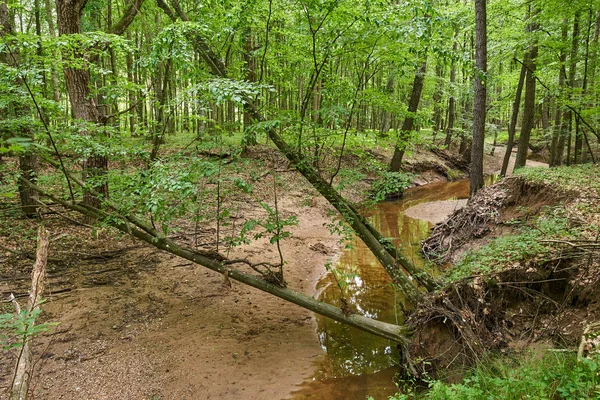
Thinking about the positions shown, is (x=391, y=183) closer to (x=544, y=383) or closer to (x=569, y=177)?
(x=544, y=383)

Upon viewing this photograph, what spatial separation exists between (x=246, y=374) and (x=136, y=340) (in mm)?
1862

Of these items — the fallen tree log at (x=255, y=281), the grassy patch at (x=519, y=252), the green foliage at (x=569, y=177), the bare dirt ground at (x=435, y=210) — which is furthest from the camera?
the bare dirt ground at (x=435, y=210)

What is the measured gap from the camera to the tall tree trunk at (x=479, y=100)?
8781 millimetres

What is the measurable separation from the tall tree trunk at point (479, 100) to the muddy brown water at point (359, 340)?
2.65 metres

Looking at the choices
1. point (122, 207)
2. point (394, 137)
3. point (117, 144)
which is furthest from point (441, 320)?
point (117, 144)

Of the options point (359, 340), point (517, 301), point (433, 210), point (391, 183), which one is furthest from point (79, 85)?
point (433, 210)

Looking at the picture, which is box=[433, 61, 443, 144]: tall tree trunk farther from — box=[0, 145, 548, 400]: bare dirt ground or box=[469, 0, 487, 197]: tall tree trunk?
box=[0, 145, 548, 400]: bare dirt ground

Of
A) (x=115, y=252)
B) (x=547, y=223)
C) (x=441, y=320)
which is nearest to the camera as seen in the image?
(x=441, y=320)

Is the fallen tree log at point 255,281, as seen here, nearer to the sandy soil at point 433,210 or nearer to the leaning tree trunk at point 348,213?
the leaning tree trunk at point 348,213

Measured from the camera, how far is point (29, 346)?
2.94 metres

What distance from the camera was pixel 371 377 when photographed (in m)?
4.91

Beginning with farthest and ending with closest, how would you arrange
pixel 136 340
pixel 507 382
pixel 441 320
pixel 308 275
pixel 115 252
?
1. pixel 308 275
2. pixel 115 252
3. pixel 136 340
4. pixel 441 320
5. pixel 507 382

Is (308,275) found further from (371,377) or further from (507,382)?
(507,382)

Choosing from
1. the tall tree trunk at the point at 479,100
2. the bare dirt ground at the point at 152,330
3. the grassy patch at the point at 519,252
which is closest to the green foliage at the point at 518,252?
the grassy patch at the point at 519,252
